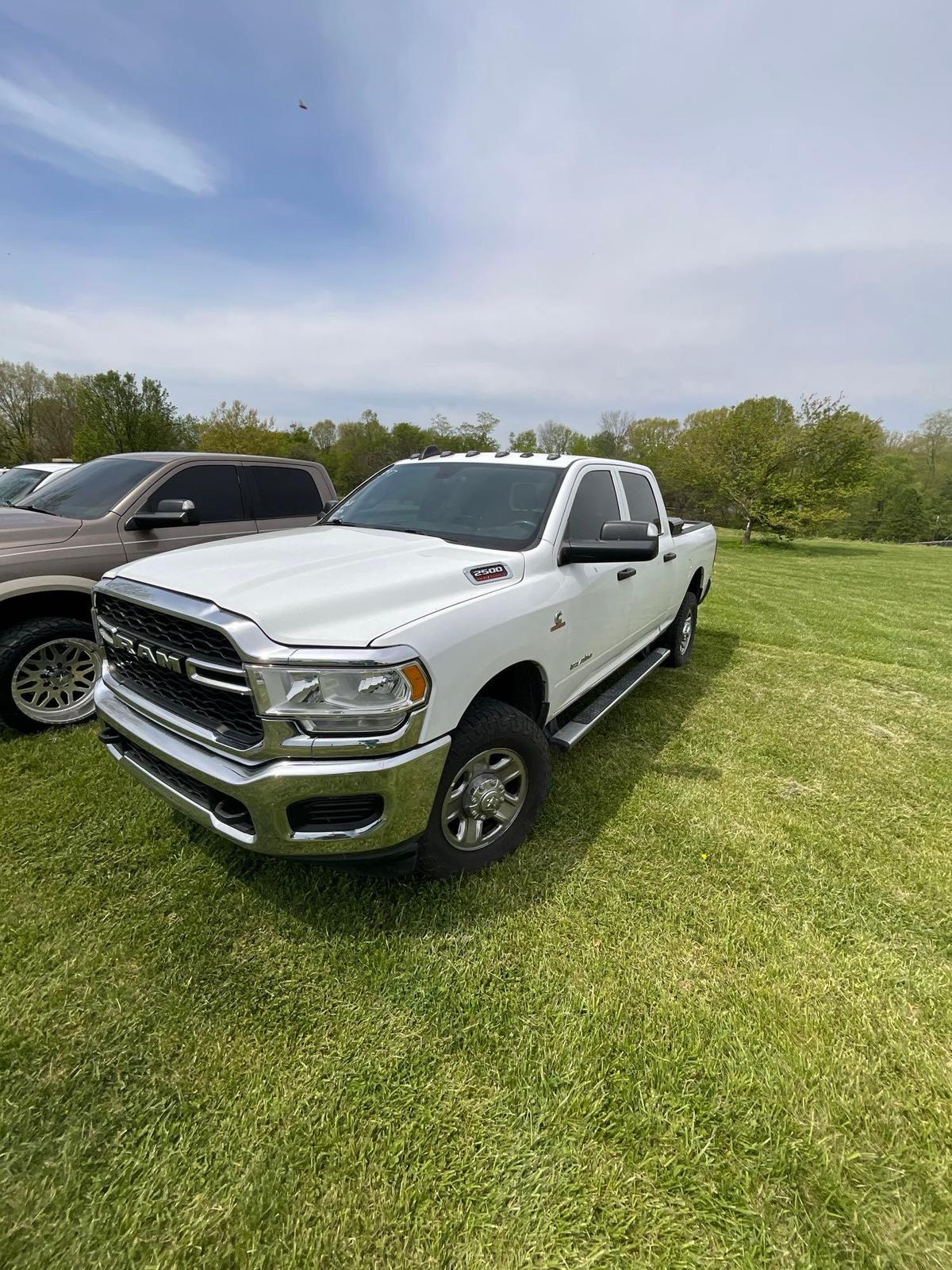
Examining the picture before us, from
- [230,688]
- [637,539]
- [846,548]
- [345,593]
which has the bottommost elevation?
[846,548]

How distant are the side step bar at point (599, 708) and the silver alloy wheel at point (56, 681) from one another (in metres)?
3.10

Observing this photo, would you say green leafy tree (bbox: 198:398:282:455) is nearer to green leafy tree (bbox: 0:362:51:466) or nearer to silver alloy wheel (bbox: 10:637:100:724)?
green leafy tree (bbox: 0:362:51:466)

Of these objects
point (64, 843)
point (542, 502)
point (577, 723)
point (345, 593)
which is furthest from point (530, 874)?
point (64, 843)

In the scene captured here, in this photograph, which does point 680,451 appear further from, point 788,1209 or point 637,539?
point 788,1209

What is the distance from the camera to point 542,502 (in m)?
3.12

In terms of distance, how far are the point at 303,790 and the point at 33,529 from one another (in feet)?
10.8

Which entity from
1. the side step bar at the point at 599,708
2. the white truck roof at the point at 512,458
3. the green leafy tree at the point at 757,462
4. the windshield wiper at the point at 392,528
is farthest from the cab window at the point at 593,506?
the green leafy tree at the point at 757,462

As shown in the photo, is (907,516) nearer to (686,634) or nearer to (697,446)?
(697,446)

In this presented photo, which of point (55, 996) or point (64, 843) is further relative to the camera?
point (64, 843)

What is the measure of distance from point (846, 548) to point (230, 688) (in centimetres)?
3426

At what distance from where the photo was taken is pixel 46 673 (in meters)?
3.70

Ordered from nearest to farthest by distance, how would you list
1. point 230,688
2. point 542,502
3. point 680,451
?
1. point 230,688
2. point 542,502
3. point 680,451

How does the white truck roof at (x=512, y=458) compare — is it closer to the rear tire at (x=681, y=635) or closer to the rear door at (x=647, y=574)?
the rear door at (x=647, y=574)

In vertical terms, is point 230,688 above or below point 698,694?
above
